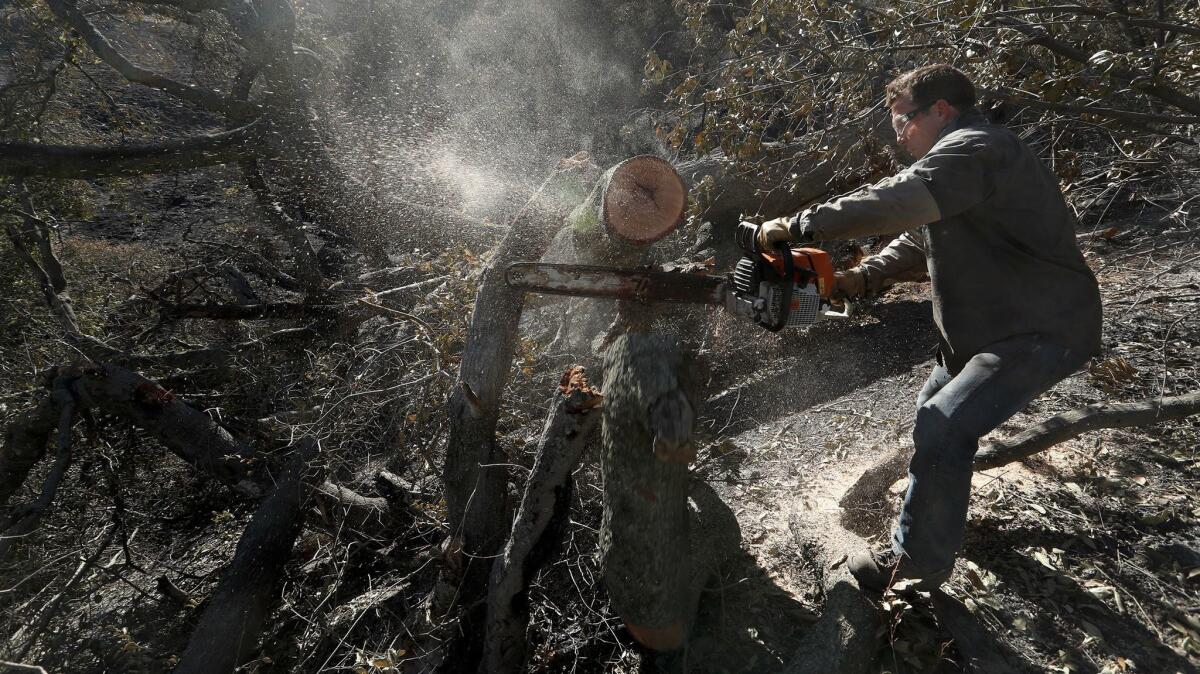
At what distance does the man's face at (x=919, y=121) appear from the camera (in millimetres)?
1995

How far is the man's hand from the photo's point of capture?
6.18ft

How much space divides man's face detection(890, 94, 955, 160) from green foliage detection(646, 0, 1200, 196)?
0.76 metres

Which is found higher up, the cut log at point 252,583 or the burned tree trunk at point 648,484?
the burned tree trunk at point 648,484

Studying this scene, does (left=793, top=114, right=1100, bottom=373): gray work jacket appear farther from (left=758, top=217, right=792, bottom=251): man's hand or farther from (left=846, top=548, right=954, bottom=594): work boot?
(left=846, top=548, right=954, bottom=594): work boot

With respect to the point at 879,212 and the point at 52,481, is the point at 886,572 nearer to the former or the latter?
the point at 879,212

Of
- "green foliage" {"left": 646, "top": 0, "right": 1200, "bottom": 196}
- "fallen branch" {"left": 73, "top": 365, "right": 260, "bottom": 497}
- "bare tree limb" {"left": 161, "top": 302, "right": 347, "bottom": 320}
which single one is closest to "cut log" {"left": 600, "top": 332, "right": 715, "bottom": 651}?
"green foliage" {"left": 646, "top": 0, "right": 1200, "bottom": 196}

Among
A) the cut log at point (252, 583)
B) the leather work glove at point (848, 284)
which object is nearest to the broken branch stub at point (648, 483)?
the leather work glove at point (848, 284)

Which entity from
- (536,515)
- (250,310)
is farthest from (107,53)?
(536,515)

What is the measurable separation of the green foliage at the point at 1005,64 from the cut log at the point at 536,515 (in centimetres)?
234

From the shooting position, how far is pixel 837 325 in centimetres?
458

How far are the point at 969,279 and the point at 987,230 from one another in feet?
0.54

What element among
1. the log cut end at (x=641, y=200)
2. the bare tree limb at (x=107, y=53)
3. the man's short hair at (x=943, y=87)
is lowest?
the log cut end at (x=641, y=200)

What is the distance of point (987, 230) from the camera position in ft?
6.20

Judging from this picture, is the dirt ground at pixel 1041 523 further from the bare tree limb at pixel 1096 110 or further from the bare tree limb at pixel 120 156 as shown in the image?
the bare tree limb at pixel 120 156
